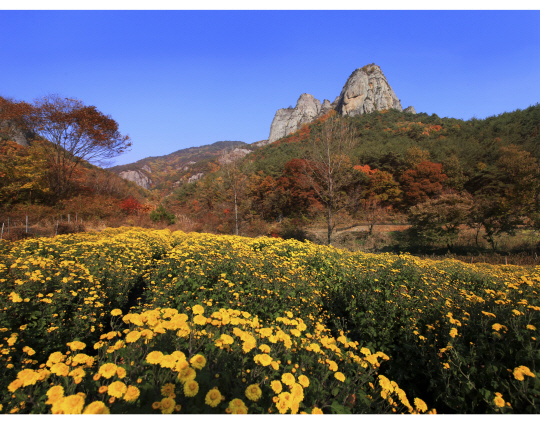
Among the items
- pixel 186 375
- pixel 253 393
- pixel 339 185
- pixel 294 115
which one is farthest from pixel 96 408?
pixel 294 115

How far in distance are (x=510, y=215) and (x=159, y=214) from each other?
2512cm

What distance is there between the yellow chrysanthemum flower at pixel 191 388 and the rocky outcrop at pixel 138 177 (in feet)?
318

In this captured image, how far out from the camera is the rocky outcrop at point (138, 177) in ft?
285

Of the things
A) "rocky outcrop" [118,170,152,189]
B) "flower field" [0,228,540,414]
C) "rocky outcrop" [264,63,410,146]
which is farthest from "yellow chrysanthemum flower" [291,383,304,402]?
"rocky outcrop" [118,170,152,189]

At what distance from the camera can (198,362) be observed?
1494 millimetres

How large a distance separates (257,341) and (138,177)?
9988 cm

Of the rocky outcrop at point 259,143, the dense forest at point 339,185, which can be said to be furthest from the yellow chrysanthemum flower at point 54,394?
the rocky outcrop at point 259,143

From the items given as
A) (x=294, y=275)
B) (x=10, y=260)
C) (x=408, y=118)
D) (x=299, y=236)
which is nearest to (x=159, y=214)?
(x=299, y=236)

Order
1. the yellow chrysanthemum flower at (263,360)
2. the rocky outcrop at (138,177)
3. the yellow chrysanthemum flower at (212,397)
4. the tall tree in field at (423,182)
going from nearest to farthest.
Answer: the yellow chrysanthemum flower at (212,397) < the yellow chrysanthemum flower at (263,360) < the tall tree in field at (423,182) < the rocky outcrop at (138,177)

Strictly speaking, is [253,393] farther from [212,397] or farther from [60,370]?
[60,370]

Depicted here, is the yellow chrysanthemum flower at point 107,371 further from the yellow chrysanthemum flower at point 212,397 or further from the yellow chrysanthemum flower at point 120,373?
the yellow chrysanthemum flower at point 212,397

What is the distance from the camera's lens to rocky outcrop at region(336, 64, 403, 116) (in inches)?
2909

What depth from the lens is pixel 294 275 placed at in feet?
15.0

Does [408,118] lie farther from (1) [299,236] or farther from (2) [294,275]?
(2) [294,275]
